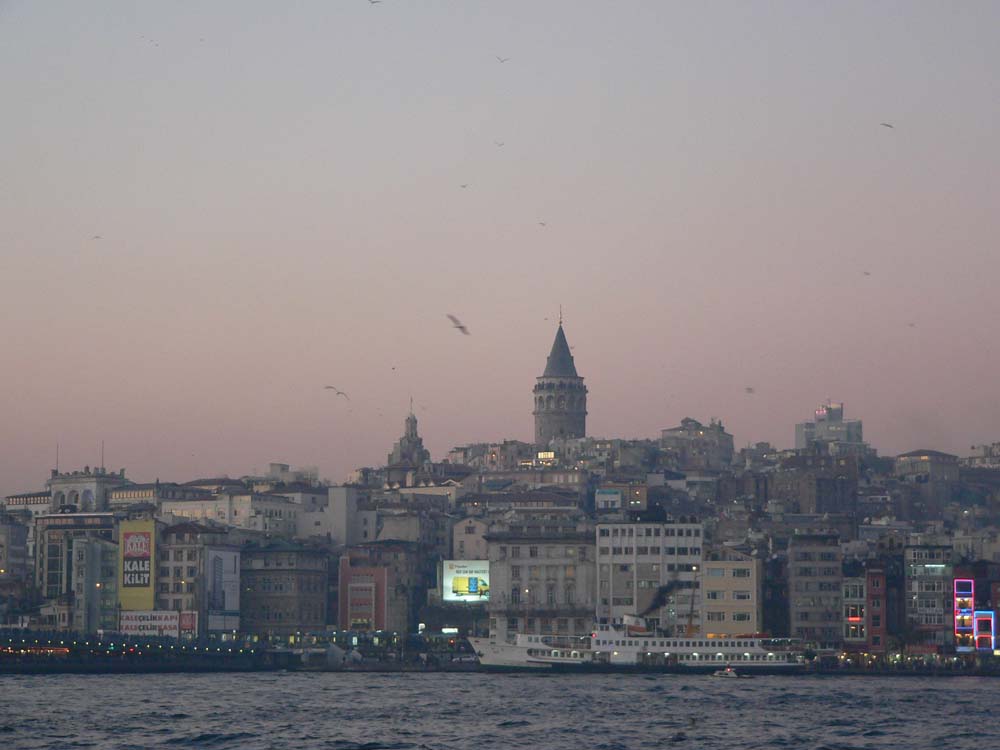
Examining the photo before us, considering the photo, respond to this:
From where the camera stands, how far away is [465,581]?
472ft

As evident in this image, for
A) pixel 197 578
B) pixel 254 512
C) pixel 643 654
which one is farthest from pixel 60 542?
pixel 643 654

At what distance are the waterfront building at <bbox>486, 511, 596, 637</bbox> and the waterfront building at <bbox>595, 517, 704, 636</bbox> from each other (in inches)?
52.5

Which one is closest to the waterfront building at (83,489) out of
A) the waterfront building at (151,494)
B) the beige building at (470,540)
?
the waterfront building at (151,494)

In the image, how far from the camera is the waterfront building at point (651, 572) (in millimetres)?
123875

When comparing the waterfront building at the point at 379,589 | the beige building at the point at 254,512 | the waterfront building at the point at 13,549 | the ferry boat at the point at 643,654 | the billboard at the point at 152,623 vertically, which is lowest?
the ferry boat at the point at 643,654

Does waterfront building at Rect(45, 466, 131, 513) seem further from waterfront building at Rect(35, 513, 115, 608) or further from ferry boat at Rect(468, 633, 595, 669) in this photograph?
ferry boat at Rect(468, 633, 595, 669)

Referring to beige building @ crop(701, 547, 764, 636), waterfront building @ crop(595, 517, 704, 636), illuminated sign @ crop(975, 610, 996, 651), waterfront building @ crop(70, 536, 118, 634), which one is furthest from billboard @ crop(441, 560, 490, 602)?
illuminated sign @ crop(975, 610, 996, 651)

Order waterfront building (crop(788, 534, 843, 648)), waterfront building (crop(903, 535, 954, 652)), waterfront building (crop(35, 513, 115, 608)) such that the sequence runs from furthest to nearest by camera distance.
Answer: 1. waterfront building (crop(35, 513, 115, 608))
2. waterfront building (crop(788, 534, 843, 648))
3. waterfront building (crop(903, 535, 954, 652))

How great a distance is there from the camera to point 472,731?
236 feet

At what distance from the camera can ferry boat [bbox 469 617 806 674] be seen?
371ft

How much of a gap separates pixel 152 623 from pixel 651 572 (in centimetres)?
3155

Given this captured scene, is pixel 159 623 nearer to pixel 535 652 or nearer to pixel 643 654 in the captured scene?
pixel 535 652

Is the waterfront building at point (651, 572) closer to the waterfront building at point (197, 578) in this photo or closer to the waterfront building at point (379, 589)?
the waterfront building at point (379, 589)

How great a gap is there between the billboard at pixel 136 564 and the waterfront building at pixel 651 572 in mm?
28674
